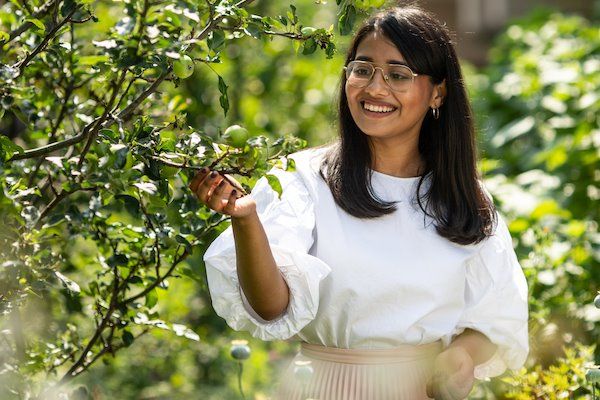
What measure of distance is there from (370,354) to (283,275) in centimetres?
35

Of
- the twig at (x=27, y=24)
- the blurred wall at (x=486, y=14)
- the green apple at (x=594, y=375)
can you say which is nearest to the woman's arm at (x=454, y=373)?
the green apple at (x=594, y=375)

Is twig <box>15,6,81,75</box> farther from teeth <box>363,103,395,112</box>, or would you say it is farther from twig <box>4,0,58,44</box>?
teeth <box>363,103,395,112</box>

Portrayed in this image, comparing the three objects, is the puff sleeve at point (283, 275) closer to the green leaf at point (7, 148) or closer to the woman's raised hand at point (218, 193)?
the woman's raised hand at point (218, 193)

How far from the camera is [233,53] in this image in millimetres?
5656

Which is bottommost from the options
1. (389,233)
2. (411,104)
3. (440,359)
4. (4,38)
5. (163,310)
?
(163,310)

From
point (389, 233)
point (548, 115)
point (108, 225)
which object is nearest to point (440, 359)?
point (389, 233)

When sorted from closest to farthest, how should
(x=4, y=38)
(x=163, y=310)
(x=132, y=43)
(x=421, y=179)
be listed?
(x=132, y=43), (x=4, y=38), (x=421, y=179), (x=163, y=310)

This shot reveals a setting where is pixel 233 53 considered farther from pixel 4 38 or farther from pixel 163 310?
pixel 4 38

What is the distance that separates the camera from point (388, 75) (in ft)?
7.99

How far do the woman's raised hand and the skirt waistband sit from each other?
1.98 ft

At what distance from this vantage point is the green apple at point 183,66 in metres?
1.76

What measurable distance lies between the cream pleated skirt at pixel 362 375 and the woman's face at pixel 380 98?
20.6 inches

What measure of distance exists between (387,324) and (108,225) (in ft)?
2.26

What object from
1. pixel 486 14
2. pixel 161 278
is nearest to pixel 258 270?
pixel 161 278
